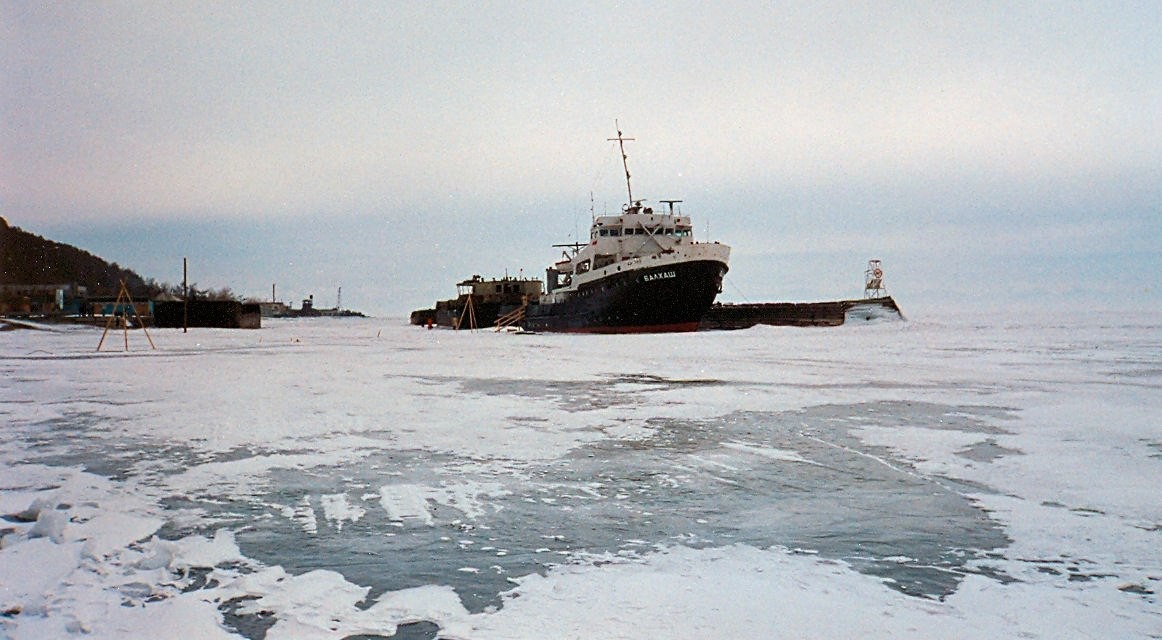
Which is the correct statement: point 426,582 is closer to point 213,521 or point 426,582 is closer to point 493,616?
point 493,616

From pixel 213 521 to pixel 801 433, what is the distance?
5814 millimetres

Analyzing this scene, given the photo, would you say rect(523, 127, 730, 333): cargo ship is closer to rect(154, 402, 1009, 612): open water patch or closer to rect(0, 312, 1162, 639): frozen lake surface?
Result: rect(0, 312, 1162, 639): frozen lake surface

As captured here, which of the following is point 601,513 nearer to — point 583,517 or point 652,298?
point 583,517

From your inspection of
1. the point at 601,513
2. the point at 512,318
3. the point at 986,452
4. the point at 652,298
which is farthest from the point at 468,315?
the point at 601,513

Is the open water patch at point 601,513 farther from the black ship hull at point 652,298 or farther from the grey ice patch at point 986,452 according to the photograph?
the black ship hull at point 652,298

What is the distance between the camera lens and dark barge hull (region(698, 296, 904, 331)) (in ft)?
175

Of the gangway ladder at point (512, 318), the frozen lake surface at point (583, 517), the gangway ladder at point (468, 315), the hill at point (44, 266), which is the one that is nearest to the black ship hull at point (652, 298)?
the gangway ladder at point (512, 318)

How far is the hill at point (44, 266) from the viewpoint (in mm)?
85438

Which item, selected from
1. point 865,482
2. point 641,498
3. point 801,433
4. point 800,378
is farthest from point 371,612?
point 800,378

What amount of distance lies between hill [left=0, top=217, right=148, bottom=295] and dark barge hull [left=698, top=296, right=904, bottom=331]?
66.7 meters

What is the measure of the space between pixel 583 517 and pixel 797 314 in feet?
169

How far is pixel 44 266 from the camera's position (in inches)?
3757

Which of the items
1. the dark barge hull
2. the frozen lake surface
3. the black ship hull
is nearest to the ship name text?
the black ship hull

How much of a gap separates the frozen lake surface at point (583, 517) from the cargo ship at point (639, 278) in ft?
90.7
